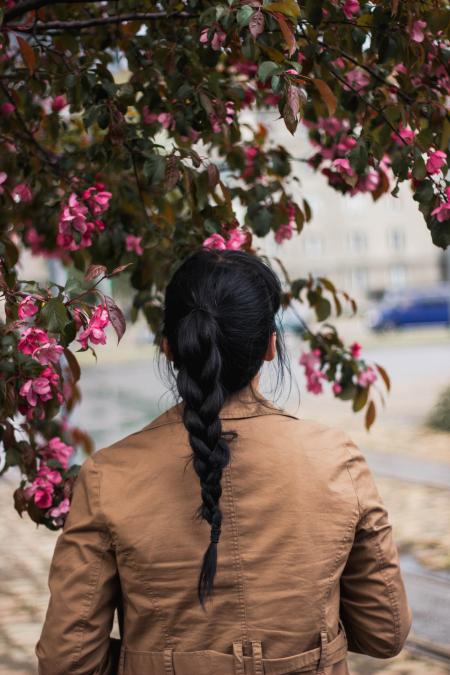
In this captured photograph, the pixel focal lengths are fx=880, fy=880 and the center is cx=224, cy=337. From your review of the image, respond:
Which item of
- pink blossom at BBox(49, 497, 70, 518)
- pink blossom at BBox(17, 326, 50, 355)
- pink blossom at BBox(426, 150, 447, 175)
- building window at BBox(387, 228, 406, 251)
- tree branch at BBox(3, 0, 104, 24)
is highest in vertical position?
tree branch at BBox(3, 0, 104, 24)

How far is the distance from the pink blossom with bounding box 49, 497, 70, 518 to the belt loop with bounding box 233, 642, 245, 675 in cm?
126

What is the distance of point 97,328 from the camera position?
78.7 inches

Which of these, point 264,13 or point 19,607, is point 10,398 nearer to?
point 264,13

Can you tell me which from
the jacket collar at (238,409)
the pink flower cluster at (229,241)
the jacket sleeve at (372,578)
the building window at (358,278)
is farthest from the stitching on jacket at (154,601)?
the building window at (358,278)

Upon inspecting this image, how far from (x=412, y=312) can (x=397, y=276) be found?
2001 centimetres

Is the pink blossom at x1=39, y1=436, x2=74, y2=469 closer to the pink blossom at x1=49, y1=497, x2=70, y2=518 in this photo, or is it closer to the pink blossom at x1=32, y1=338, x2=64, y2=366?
the pink blossom at x1=49, y1=497, x2=70, y2=518

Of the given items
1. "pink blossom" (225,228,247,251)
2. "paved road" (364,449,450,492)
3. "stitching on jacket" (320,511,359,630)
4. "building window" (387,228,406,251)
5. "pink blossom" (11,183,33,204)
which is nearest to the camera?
"stitching on jacket" (320,511,359,630)

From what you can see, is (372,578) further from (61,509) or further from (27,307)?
(61,509)

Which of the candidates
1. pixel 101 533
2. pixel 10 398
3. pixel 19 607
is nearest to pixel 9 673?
pixel 19 607

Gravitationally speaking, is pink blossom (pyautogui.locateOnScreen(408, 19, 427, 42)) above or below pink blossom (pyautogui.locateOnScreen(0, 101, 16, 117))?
above

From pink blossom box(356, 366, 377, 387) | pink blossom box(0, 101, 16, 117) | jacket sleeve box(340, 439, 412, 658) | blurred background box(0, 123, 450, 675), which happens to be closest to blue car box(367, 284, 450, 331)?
blurred background box(0, 123, 450, 675)

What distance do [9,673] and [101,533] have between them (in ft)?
8.44

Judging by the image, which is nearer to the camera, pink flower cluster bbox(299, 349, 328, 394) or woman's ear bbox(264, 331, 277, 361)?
woman's ear bbox(264, 331, 277, 361)

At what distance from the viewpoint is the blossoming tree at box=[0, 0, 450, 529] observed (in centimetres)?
220
